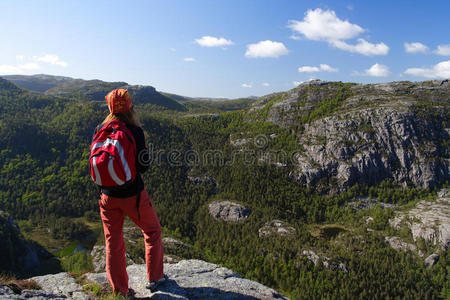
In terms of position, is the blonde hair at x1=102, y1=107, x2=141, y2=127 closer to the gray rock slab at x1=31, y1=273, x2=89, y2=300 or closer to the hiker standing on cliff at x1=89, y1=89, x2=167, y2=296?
the hiker standing on cliff at x1=89, y1=89, x2=167, y2=296

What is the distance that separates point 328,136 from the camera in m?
118

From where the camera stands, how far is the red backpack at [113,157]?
17.0 ft

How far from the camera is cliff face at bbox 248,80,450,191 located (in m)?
102

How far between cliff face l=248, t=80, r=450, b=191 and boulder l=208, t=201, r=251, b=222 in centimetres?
3454

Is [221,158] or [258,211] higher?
[221,158]

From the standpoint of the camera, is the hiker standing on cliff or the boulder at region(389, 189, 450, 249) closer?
the hiker standing on cliff

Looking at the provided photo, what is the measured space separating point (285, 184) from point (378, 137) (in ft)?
147

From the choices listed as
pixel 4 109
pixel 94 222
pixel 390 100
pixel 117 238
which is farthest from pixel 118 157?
pixel 4 109

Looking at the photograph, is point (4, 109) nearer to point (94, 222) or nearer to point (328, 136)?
point (94, 222)

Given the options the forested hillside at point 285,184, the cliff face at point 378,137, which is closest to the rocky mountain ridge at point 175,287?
the forested hillside at point 285,184

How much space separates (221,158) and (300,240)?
208 feet

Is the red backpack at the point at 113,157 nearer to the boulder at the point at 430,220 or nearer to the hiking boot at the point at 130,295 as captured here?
the hiking boot at the point at 130,295

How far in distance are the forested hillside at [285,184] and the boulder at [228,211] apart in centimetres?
145

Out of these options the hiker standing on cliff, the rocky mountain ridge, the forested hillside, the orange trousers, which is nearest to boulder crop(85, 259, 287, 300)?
the rocky mountain ridge
